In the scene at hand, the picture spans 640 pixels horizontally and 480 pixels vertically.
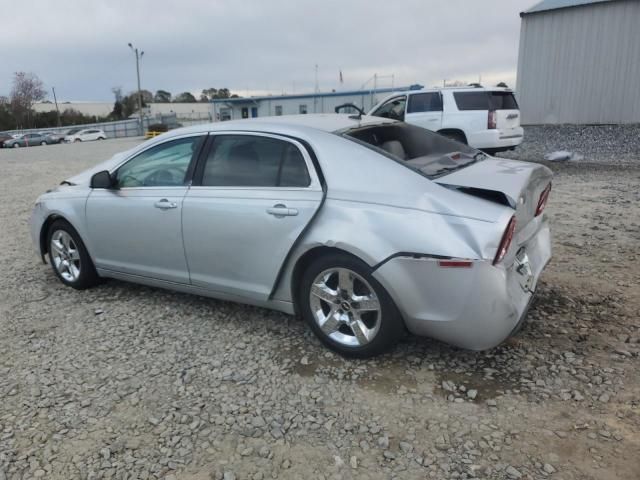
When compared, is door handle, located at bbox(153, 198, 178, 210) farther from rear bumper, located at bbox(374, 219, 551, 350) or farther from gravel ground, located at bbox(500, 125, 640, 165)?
gravel ground, located at bbox(500, 125, 640, 165)

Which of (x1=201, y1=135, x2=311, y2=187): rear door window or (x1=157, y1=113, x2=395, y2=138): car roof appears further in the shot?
(x1=157, y1=113, x2=395, y2=138): car roof

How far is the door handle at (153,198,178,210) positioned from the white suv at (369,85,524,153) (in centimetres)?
836

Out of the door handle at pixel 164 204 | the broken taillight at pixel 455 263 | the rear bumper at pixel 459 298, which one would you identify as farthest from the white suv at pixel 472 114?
the broken taillight at pixel 455 263

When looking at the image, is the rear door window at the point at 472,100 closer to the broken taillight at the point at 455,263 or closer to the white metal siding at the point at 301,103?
the broken taillight at the point at 455,263

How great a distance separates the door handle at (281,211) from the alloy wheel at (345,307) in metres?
0.43

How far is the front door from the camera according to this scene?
12.8 feet

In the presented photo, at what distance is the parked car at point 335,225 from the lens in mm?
2816

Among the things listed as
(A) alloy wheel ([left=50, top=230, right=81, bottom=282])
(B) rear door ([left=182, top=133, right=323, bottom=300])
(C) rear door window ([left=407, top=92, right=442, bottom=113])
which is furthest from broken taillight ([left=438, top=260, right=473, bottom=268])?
(C) rear door window ([left=407, top=92, right=442, bottom=113])

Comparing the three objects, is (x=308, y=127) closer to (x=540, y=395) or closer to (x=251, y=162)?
(x=251, y=162)

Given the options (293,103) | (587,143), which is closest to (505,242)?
(587,143)

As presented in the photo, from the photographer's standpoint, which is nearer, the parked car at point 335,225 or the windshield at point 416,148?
the parked car at point 335,225

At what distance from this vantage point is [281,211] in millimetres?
3307

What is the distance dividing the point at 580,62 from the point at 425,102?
7.99 metres

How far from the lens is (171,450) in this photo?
2.56m
